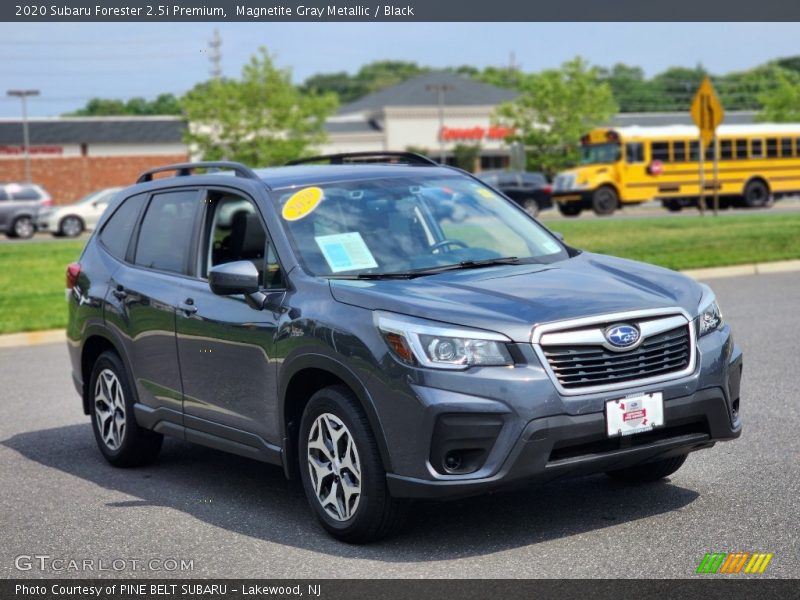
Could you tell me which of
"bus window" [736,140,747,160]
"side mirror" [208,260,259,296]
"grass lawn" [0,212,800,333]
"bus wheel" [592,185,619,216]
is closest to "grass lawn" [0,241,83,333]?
"grass lawn" [0,212,800,333]

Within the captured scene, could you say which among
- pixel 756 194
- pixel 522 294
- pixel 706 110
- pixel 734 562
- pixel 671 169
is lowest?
pixel 756 194

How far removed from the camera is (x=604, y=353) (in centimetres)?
518

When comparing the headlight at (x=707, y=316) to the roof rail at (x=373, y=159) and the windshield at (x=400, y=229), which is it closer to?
the windshield at (x=400, y=229)

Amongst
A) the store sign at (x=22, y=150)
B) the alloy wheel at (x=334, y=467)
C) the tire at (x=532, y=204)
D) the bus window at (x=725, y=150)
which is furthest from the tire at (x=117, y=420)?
the store sign at (x=22, y=150)

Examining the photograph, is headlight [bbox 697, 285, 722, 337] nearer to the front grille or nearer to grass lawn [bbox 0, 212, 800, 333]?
the front grille

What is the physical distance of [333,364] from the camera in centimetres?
546

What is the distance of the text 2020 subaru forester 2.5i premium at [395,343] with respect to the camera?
5.08 metres

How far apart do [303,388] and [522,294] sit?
3.84 ft

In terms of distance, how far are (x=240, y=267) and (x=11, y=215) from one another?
34400mm

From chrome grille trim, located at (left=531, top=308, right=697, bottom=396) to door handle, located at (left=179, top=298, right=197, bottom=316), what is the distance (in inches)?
89.4

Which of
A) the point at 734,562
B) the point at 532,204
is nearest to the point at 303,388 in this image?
the point at 734,562

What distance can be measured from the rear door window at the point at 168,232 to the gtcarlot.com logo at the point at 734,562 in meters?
3.40

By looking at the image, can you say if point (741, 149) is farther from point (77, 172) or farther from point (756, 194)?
point (77, 172)

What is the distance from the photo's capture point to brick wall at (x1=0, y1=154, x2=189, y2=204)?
79188 mm
